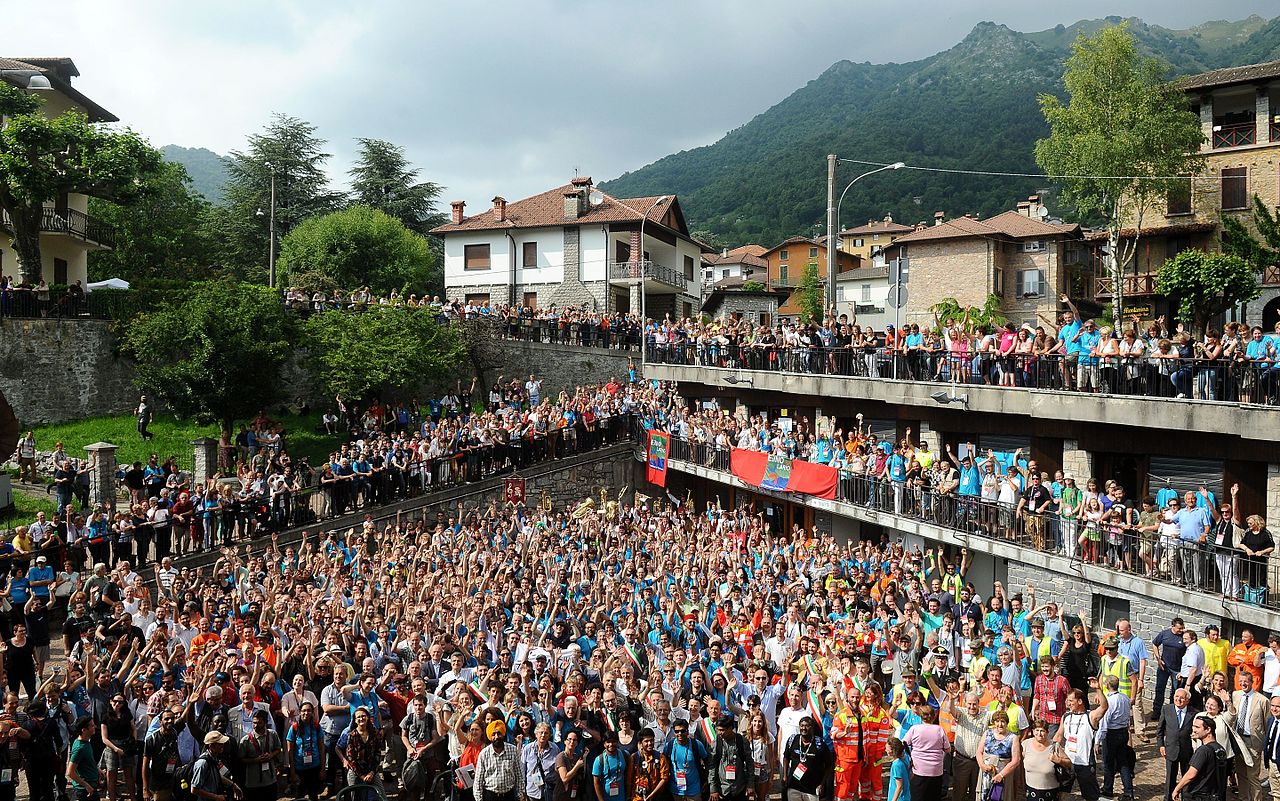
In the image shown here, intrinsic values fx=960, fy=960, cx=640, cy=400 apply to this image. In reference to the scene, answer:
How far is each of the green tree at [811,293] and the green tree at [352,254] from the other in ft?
81.6

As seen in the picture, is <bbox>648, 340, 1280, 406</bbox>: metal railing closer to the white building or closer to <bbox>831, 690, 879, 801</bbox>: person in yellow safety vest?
<bbox>831, 690, 879, 801</bbox>: person in yellow safety vest

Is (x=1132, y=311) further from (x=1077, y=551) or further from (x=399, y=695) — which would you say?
(x=399, y=695)

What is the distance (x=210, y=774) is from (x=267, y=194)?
48326 millimetres

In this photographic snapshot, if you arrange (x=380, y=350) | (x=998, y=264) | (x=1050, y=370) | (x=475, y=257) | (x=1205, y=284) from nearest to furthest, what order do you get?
1. (x=1050, y=370)
2. (x=1205, y=284)
3. (x=380, y=350)
4. (x=998, y=264)
5. (x=475, y=257)

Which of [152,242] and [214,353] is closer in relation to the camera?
[214,353]

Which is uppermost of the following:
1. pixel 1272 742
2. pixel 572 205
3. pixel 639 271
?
pixel 572 205

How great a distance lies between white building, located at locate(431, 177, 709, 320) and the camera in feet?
138

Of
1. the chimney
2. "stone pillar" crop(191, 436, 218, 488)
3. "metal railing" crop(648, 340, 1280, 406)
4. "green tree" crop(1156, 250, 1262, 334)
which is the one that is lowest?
"stone pillar" crop(191, 436, 218, 488)

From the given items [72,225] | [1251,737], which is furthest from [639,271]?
[1251,737]

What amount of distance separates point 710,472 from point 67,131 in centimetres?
2172

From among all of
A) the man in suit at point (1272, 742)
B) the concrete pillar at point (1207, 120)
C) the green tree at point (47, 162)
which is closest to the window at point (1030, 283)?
the concrete pillar at point (1207, 120)

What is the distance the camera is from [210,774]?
8.77 meters

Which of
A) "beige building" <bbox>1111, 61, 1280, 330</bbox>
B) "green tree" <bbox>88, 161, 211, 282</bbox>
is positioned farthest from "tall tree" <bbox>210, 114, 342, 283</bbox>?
"beige building" <bbox>1111, 61, 1280, 330</bbox>

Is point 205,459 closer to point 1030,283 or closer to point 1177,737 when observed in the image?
point 1177,737
